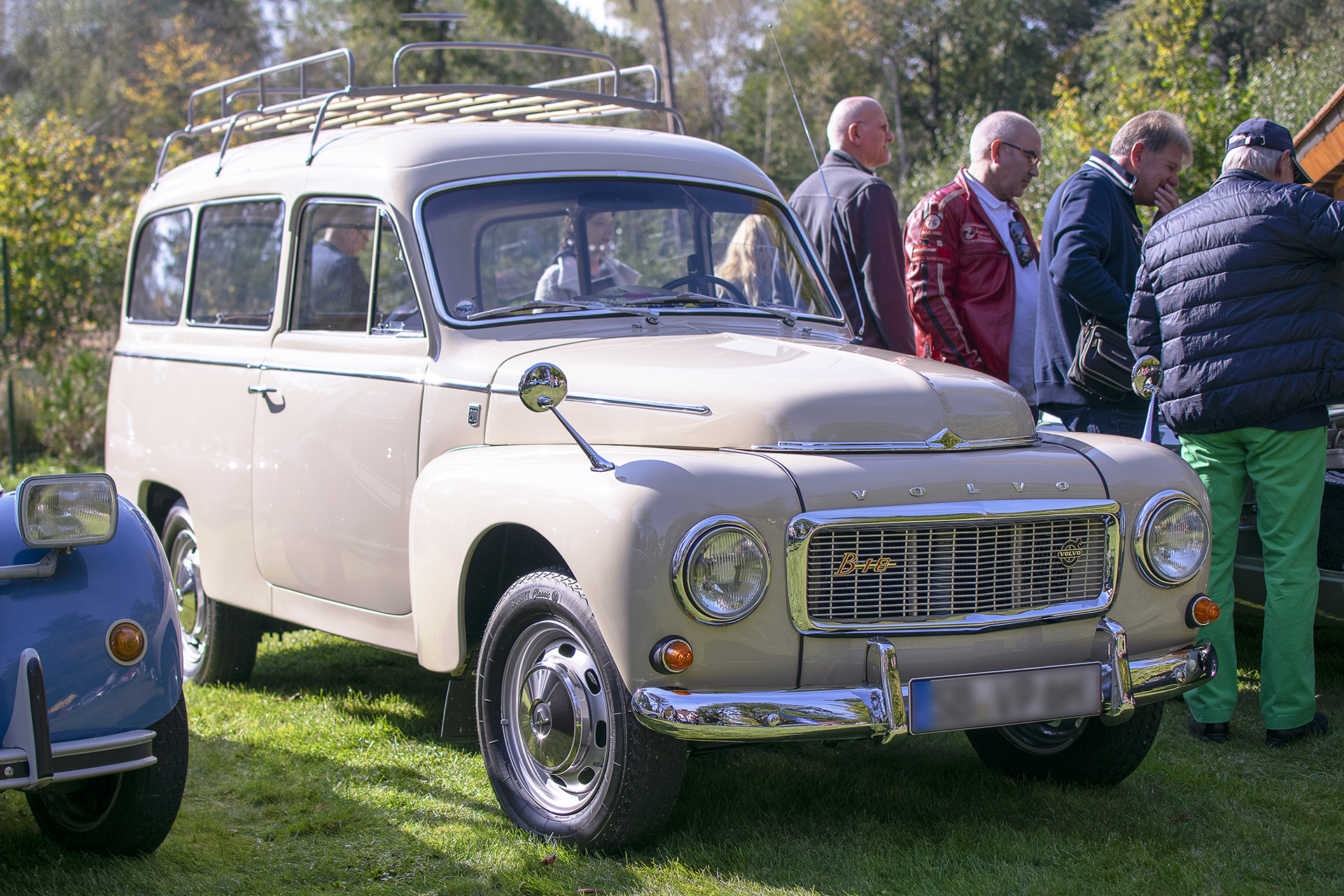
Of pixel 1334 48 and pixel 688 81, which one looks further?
pixel 688 81

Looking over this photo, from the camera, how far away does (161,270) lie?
5.81 m

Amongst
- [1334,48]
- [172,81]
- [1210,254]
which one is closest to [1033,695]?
[1210,254]

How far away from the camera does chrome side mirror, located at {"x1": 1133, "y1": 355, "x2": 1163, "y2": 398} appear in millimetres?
4305

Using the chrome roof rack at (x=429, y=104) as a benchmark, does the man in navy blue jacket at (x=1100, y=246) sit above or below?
below

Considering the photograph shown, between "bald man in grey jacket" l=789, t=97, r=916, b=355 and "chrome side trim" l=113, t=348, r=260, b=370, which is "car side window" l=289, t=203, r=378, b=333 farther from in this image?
"bald man in grey jacket" l=789, t=97, r=916, b=355

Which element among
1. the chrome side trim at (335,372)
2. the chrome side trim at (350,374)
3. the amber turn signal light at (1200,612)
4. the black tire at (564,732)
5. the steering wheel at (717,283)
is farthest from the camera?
the steering wheel at (717,283)

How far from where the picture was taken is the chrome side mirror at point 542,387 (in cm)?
320

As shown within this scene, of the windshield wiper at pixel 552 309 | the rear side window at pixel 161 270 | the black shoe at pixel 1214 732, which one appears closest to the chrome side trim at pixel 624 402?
the windshield wiper at pixel 552 309

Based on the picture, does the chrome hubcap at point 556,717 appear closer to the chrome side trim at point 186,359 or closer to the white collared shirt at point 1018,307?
the chrome side trim at point 186,359

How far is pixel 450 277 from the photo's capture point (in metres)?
4.17

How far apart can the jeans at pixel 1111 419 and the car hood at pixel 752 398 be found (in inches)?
60.6

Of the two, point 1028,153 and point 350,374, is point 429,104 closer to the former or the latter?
point 350,374

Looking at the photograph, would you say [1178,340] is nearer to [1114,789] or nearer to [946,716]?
[1114,789]

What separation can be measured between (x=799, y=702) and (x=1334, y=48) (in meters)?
23.6
